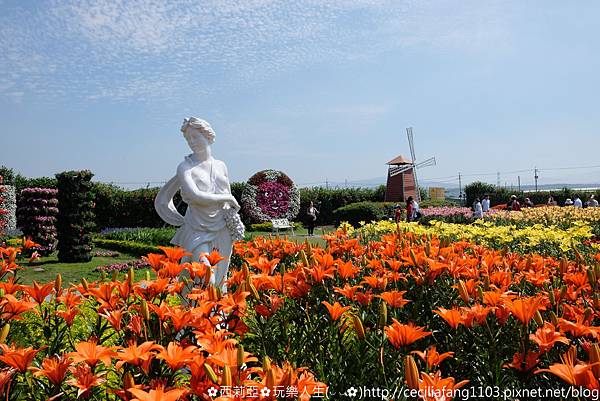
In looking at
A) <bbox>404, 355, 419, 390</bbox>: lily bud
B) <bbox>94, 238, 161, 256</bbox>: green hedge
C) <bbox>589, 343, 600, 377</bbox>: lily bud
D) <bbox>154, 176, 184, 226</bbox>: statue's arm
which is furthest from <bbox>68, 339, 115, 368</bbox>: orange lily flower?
<bbox>94, 238, 161, 256</bbox>: green hedge

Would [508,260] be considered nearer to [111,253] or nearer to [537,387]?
[537,387]

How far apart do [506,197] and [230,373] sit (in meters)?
37.7

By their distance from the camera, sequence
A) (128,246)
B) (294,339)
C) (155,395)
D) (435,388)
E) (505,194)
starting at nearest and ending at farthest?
1. (155,395)
2. (435,388)
3. (294,339)
4. (128,246)
5. (505,194)

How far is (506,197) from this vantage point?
35562 millimetres

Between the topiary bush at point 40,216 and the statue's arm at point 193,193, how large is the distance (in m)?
12.4

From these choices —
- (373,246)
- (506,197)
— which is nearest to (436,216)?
(373,246)

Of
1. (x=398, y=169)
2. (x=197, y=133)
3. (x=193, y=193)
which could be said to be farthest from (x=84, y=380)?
(x=398, y=169)

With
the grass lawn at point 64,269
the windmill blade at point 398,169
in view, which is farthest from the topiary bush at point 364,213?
the grass lawn at point 64,269

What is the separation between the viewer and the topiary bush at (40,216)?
15.0m

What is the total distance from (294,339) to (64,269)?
A: 36.4ft

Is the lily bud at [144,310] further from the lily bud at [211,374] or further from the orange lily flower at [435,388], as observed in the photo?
the orange lily flower at [435,388]

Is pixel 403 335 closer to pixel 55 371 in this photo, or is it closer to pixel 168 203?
pixel 55 371

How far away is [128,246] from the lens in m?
15.5

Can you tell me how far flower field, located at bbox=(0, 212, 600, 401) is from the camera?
1446mm
